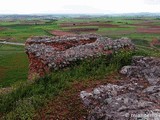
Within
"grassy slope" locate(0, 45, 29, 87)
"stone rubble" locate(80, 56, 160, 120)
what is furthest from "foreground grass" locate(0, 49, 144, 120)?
"grassy slope" locate(0, 45, 29, 87)

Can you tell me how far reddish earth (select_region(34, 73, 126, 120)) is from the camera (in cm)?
851

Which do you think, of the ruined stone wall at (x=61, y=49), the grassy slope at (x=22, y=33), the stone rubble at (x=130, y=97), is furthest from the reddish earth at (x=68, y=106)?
the grassy slope at (x=22, y=33)

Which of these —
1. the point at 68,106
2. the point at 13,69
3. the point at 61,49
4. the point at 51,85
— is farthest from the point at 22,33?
the point at 68,106

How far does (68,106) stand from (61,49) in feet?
19.2

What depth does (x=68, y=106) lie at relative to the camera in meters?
9.03

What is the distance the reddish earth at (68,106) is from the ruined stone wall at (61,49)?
255 centimetres

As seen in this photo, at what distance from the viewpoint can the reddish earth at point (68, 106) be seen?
851 centimetres

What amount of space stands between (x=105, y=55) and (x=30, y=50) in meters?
3.17

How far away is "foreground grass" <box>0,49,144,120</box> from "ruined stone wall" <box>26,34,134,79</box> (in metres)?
0.42

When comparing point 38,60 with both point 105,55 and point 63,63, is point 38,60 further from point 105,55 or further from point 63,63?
point 105,55

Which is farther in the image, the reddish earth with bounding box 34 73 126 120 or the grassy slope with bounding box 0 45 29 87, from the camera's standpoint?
the grassy slope with bounding box 0 45 29 87

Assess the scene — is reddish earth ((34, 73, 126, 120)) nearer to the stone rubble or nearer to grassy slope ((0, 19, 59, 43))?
the stone rubble

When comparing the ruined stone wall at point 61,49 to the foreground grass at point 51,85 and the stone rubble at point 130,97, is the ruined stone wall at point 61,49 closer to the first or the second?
the foreground grass at point 51,85

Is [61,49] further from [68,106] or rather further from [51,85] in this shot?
[68,106]
